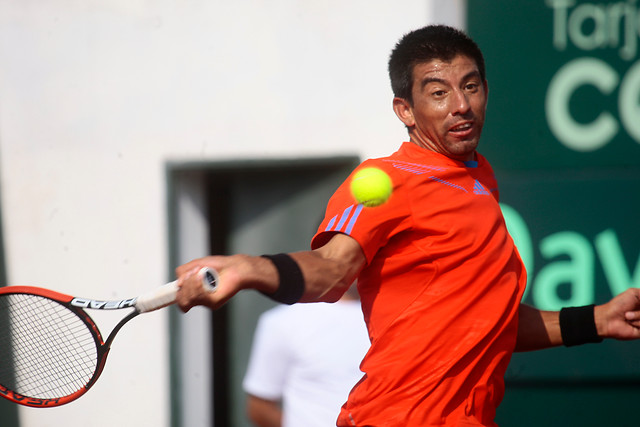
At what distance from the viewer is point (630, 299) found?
9.32ft

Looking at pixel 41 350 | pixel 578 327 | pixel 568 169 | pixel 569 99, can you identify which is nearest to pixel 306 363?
pixel 41 350

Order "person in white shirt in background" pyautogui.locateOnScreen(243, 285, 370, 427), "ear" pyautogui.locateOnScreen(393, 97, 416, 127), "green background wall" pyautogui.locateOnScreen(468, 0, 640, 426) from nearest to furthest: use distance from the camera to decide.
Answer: "ear" pyautogui.locateOnScreen(393, 97, 416, 127), "person in white shirt in background" pyautogui.locateOnScreen(243, 285, 370, 427), "green background wall" pyautogui.locateOnScreen(468, 0, 640, 426)

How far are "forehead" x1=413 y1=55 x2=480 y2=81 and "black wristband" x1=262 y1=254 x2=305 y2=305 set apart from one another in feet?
2.53

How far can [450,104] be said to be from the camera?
2.58 m

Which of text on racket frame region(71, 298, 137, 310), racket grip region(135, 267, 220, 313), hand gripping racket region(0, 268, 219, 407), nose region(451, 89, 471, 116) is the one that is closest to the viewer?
racket grip region(135, 267, 220, 313)

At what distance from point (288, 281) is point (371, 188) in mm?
372

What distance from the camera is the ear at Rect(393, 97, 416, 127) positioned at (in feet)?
8.82

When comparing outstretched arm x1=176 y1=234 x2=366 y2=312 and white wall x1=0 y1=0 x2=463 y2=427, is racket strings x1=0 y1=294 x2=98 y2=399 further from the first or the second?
white wall x1=0 y1=0 x2=463 y2=427

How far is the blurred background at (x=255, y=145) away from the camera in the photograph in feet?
15.0

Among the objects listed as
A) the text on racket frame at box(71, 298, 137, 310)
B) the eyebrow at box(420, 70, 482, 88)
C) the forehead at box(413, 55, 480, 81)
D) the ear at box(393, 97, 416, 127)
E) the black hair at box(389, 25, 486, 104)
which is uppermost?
the black hair at box(389, 25, 486, 104)

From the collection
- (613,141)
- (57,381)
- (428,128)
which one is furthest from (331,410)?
(613,141)

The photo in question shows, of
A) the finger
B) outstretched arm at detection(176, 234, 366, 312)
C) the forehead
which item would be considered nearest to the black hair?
the forehead

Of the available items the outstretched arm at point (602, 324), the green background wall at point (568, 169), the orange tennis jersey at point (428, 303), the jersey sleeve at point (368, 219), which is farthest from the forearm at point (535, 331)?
the green background wall at point (568, 169)

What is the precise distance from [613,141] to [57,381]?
3.04 m
